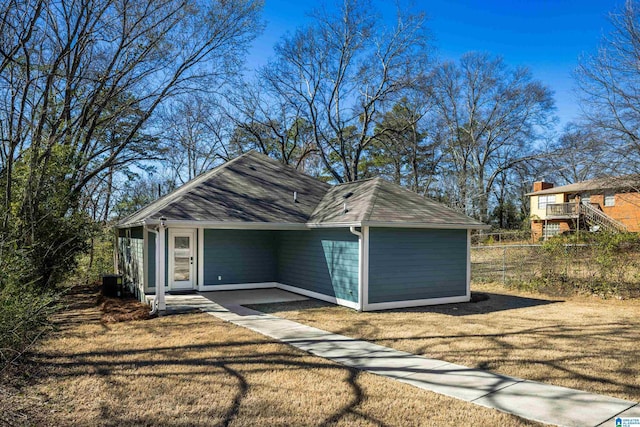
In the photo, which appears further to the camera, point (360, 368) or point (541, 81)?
point (541, 81)

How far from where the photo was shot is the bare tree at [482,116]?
32156 millimetres

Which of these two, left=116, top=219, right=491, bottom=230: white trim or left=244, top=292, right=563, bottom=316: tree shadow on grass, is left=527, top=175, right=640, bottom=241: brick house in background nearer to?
left=244, top=292, right=563, bottom=316: tree shadow on grass

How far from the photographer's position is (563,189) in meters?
31.0

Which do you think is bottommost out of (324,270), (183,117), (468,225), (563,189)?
(324,270)

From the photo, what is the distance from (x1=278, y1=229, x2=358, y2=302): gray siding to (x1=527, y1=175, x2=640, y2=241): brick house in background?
19945mm

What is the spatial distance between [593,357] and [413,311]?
14.7 ft

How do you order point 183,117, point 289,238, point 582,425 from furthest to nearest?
point 183,117
point 289,238
point 582,425

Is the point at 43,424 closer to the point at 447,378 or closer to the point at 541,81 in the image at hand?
the point at 447,378

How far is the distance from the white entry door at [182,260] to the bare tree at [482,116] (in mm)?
23773

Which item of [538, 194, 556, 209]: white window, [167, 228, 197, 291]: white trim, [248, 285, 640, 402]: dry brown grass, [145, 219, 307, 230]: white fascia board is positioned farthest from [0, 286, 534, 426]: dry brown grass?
[538, 194, 556, 209]: white window

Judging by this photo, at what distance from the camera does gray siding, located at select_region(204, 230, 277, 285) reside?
43.1 ft

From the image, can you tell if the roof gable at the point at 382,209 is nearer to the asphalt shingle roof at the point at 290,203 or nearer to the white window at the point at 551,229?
the asphalt shingle roof at the point at 290,203

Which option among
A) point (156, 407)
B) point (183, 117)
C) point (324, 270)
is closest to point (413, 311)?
point (324, 270)

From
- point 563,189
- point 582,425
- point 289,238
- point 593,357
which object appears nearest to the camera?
point 582,425
